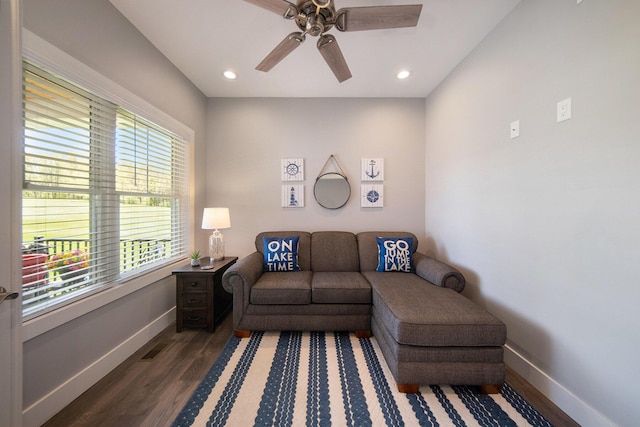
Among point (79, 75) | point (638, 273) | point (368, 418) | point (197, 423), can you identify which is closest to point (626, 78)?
point (638, 273)

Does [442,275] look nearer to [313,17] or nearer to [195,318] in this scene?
[313,17]

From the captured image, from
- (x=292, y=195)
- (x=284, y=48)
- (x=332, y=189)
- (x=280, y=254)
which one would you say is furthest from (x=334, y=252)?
(x=284, y=48)

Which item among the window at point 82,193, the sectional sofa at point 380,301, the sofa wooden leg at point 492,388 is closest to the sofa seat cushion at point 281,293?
the sectional sofa at point 380,301

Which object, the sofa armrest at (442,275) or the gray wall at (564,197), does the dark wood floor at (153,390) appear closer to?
the gray wall at (564,197)

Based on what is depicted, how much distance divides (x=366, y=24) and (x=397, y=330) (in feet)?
6.54

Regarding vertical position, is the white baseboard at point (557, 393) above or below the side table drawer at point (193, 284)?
below

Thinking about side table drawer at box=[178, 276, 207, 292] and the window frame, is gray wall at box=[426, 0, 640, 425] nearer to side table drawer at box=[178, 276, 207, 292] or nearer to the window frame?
side table drawer at box=[178, 276, 207, 292]

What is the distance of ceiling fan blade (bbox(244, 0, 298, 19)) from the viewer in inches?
51.4

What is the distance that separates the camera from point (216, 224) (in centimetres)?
250

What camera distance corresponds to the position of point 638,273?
3.52ft

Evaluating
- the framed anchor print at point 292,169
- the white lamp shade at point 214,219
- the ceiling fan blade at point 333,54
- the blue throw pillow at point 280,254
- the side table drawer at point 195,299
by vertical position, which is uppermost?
the ceiling fan blade at point 333,54

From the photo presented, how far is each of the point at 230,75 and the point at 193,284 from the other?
7.43 feet

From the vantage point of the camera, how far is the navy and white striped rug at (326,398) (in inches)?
51.6

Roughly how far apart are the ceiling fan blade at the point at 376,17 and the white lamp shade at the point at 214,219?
2.06 meters
